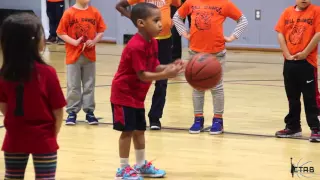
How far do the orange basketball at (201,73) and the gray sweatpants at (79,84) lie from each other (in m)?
2.15

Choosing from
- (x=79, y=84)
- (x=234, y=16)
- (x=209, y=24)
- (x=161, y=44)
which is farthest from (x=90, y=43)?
(x=234, y=16)

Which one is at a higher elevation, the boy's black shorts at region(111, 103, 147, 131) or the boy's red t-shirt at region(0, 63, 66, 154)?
the boy's red t-shirt at region(0, 63, 66, 154)

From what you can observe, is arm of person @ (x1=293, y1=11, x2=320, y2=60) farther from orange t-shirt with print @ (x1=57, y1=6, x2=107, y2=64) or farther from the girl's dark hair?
the girl's dark hair

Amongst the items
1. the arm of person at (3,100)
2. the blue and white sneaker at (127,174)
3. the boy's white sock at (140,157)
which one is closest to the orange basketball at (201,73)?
the boy's white sock at (140,157)

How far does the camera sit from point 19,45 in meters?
3.42

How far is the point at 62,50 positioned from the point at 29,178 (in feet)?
32.2

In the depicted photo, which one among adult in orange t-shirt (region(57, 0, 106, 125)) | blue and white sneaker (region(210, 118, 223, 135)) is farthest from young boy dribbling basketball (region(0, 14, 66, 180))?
adult in orange t-shirt (region(57, 0, 106, 125))

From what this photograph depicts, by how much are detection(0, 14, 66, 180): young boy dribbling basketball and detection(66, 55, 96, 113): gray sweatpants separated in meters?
3.44

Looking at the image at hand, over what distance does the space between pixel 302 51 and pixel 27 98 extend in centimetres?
333

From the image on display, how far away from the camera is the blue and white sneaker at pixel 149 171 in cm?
507

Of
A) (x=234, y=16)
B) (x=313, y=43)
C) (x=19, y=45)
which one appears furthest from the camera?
(x=234, y=16)

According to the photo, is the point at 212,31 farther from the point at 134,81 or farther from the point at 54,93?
the point at 54,93

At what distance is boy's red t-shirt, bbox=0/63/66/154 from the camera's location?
347cm

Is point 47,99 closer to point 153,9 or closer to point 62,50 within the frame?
point 153,9
